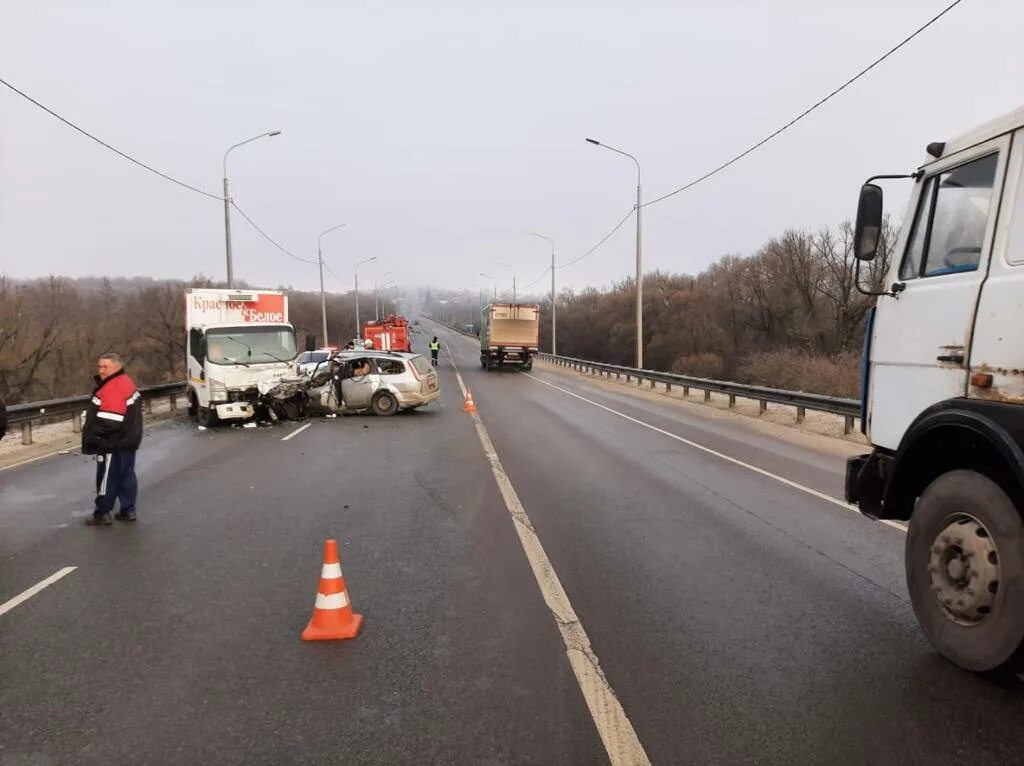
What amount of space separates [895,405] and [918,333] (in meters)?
0.46

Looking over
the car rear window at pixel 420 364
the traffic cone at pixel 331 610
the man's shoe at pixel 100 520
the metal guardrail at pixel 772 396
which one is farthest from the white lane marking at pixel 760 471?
the man's shoe at pixel 100 520

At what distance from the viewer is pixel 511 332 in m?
38.2

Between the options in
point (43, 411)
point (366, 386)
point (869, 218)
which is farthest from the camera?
point (366, 386)

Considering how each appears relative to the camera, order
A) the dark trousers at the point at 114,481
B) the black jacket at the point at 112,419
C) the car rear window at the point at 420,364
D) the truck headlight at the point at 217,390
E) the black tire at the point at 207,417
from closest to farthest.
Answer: the black jacket at the point at 112,419 < the dark trousers at the point at 114,481 < the truck headlight at the point at 217,390 < the black tire at the point at 207,417 < the car rear window at the point at 420,364

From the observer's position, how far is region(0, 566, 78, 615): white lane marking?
455cm

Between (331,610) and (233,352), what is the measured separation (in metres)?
12.5

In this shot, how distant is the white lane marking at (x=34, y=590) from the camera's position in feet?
14.9

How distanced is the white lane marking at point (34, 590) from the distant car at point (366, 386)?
11603mm

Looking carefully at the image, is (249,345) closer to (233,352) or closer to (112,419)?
(233,352)

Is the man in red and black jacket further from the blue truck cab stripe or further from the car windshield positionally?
the car windshield

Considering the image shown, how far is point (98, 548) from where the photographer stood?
19.4ft

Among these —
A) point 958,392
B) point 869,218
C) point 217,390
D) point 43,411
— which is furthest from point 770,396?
point 43,411

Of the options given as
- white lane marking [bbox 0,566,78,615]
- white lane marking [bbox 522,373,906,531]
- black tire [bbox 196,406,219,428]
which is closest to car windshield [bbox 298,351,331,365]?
black tire [bbox 196,406,219,428]

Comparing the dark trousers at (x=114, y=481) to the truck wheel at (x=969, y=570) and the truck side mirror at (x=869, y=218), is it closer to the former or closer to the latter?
the truck side mirror at (x=869, y=218)
